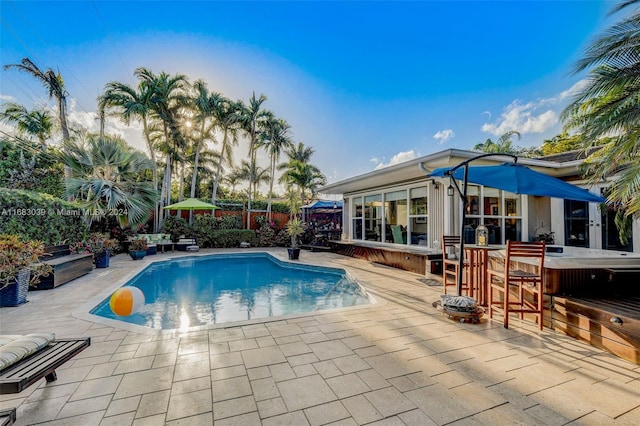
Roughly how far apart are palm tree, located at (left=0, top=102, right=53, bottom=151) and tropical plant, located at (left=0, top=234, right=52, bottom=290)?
12.1 m

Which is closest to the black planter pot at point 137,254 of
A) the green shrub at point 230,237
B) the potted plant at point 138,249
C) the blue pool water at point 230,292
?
the potted plant at point 138,249

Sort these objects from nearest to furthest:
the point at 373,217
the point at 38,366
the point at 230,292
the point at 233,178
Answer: the point at 38,366, the point at 230,292, the point at 373,217, the point at 233,178

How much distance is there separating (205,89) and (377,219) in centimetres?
1076

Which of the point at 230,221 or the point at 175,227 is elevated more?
the point at 230,221

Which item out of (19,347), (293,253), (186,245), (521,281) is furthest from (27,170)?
(521,281)

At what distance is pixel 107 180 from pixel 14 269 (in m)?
6.15

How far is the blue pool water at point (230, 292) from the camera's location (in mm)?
4802

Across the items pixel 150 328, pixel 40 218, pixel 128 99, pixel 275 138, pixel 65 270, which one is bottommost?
pixel 150 328

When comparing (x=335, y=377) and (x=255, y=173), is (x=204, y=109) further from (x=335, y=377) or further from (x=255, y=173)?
(x=335, y=377)

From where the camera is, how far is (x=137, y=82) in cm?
1239

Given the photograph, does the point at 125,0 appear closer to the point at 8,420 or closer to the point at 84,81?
the point at 84,81

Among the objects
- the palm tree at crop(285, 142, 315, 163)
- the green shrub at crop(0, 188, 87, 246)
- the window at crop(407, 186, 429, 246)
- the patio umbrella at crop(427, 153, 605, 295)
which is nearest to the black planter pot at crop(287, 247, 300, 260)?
the window at crop(407, 186, 429, 246)

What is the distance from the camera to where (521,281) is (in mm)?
3486

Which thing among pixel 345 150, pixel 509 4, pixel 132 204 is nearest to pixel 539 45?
pixel 509 4
